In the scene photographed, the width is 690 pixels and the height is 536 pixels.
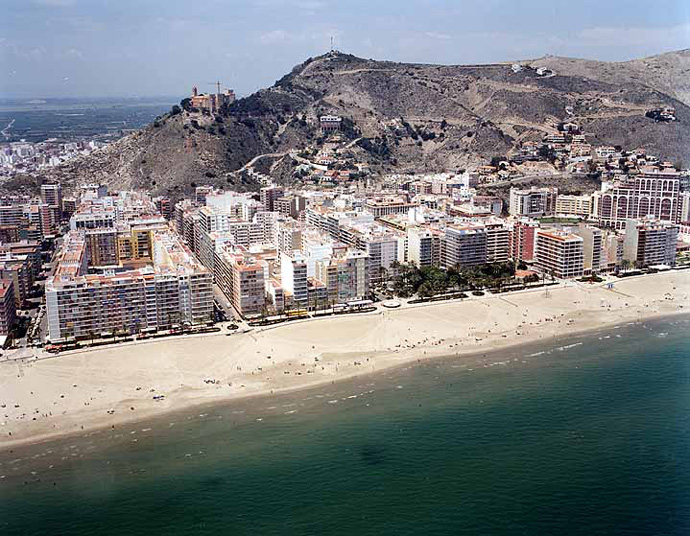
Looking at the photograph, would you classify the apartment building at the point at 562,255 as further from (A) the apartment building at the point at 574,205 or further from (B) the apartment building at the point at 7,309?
(B) the apartment building at the point at 7,309

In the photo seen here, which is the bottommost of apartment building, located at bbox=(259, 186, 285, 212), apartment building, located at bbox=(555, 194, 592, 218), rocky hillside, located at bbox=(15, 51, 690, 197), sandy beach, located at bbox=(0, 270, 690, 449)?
sandy beach, located at bbox=(0, 270, 690, 449)

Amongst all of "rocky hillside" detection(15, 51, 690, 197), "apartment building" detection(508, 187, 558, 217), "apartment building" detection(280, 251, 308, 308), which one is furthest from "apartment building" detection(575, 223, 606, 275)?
"rocky hillside" detection(15, 51, 690, 197)

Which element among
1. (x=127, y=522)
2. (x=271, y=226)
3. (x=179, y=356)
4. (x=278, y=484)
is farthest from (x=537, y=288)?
(x=127, y=522)

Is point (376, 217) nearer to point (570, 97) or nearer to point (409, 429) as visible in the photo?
point (409, 429)

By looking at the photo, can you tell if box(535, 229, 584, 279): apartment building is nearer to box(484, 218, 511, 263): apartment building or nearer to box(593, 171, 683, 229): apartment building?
box(484, 218, 511, 263): apartment building

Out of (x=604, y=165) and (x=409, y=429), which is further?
(x=604, y=165)
